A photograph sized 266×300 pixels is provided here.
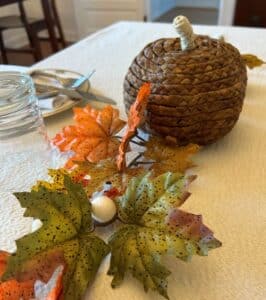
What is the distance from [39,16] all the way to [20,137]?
2893 mm

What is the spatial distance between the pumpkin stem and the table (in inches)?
5.5

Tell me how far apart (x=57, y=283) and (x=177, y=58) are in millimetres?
283

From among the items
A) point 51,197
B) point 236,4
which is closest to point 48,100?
point 51,197

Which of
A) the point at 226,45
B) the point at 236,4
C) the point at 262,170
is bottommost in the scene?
the point at 236,4

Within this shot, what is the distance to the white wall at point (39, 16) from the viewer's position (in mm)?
2982

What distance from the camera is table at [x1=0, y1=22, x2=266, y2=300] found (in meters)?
0.30

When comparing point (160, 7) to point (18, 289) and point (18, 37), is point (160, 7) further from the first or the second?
point (18, 289)

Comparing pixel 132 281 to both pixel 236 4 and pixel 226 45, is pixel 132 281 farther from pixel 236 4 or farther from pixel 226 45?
pixel 236 4

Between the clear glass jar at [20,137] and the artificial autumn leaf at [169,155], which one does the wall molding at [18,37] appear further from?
the artificial autumn leaf at [169,155]

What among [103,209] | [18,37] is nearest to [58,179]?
[103,209]

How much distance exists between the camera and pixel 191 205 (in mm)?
398

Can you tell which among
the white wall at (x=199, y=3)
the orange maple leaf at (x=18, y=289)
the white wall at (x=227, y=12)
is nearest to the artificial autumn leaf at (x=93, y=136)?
the orange maple leaf at (x=18, y=289)

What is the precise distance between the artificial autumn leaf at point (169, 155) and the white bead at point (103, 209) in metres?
0.08

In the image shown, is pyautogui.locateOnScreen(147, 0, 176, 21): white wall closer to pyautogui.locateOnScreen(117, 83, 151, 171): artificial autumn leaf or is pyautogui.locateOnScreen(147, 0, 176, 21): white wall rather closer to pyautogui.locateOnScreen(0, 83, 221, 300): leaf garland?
pyautogui.locateOnScreen(117, 83, 151, 171): artificial autumn leaf
